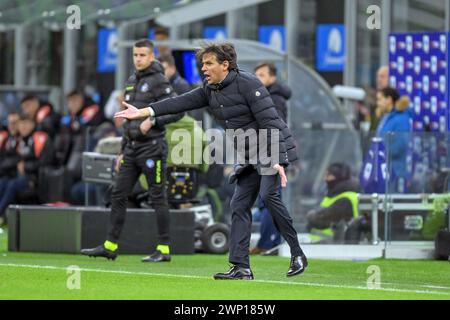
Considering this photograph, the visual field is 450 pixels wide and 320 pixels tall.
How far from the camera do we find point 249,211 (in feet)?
41.8

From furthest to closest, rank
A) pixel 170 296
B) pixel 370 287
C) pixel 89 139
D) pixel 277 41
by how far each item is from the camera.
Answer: pixel 277 41, pixel 89 139, pixel 370 287, pixel 170 296

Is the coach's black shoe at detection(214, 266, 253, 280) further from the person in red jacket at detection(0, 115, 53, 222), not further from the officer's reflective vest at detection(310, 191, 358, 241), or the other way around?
the person in red jacket at detection(0, 115, 53, 222)

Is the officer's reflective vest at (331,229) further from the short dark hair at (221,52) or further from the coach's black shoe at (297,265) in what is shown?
the short dark hair at (221,52)

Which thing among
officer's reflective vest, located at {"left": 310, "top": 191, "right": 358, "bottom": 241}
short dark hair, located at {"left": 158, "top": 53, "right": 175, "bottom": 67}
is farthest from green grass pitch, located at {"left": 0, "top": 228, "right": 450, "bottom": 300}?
short dark hair, located at {"left": 158, "top": 53, "right": 175, "bottom": 67}

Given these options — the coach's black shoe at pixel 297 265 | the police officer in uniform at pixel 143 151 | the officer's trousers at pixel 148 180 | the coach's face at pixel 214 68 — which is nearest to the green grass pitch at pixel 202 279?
the coach's black shoe at pixel 297 265

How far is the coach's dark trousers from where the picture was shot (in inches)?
495

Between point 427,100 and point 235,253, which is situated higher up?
point 427,100

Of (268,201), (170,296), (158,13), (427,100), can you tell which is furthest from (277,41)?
(170,296)

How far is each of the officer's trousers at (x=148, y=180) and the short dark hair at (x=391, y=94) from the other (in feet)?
13.4

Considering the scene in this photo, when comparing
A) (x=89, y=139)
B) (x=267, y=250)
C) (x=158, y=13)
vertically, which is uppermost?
(x=158, y=13)

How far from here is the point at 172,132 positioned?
1689cm

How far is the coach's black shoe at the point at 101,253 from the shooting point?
1498 cm

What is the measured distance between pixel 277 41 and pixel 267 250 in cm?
966
